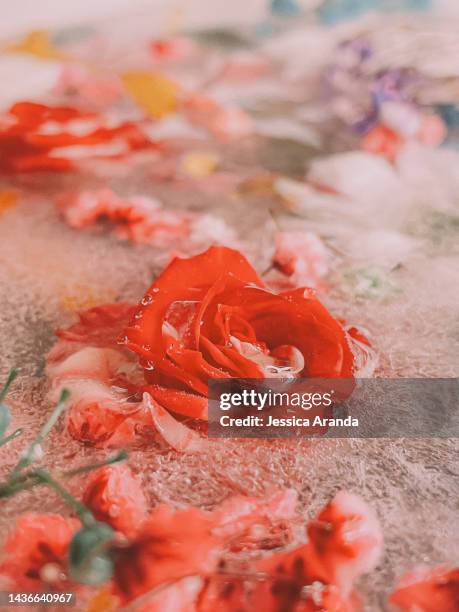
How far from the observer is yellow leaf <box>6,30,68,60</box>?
3.75ft

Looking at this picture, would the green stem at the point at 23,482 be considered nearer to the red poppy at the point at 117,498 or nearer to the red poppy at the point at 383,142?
the red poppy at the point at 117,498

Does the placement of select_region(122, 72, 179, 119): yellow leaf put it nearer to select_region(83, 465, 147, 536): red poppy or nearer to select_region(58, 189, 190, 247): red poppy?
select_region(58, 189, 190, 247): red poppy

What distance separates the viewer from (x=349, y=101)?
3.32 feet

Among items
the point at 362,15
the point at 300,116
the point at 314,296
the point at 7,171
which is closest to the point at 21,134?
the point at 7,171

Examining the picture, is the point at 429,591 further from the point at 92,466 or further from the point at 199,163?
the point at 199,163

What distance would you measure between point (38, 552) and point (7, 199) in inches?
18.9

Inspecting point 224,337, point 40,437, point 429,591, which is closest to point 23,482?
point 40,437

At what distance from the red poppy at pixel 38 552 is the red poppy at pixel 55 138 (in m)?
0.52

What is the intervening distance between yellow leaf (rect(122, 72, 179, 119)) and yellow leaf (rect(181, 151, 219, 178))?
0.12 m

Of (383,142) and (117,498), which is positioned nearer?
(117,498)

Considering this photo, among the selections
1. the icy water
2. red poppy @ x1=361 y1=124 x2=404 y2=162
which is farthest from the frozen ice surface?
red poppy @ x1=361 y1=124 x2=404 y2=162

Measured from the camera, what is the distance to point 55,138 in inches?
35.8

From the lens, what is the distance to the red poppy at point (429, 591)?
45 centimetres

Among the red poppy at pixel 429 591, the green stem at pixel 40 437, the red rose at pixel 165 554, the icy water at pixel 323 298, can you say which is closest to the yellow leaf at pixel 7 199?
the icy water at pixel 323 298
